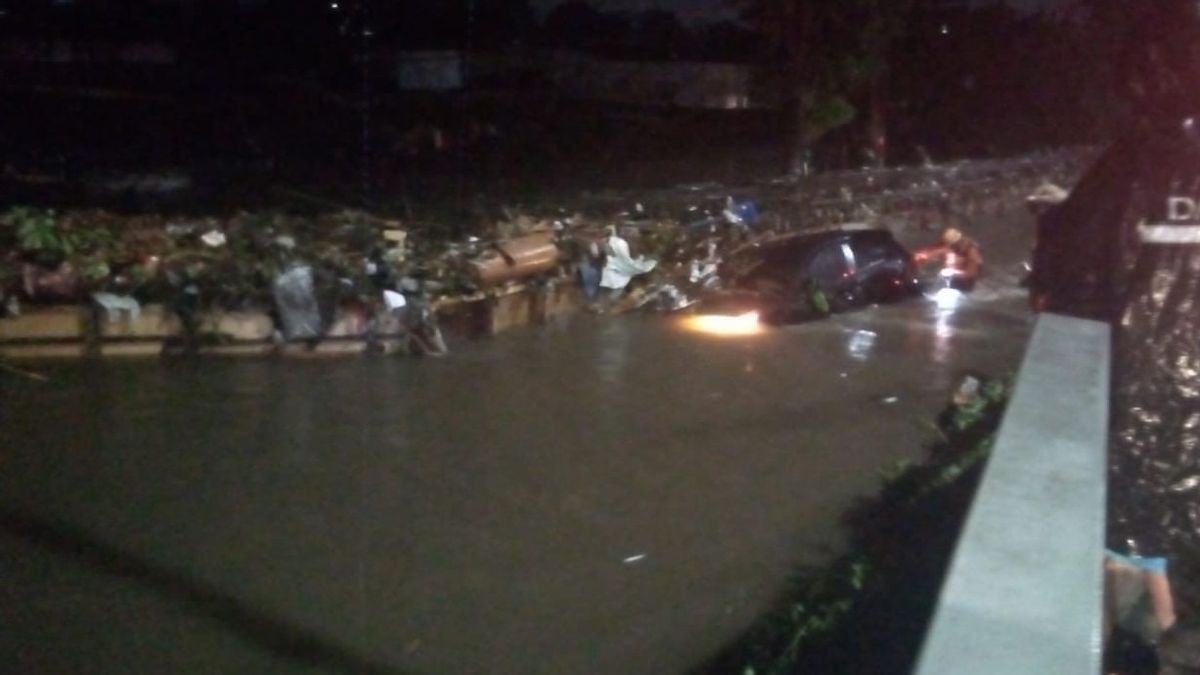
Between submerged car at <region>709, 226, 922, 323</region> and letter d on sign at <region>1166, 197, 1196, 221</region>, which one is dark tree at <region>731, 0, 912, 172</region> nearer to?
submerged car at <region>709, 226, 922, 323</region>

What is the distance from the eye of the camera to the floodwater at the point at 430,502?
700 cm

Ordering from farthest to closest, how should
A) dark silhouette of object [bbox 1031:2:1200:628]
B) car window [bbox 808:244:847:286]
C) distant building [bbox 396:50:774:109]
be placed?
distant building [bbox 396:50:774:109], car window [bbox 808:244:847:286], dark silhouette of object [bbox 1031:2:1200:628]

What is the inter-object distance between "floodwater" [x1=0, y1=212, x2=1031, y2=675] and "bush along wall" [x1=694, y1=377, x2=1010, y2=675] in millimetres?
426

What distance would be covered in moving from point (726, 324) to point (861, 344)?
1.68m

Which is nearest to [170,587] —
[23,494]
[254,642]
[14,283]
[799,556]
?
[254,642]

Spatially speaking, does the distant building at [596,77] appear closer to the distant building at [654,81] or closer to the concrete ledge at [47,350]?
the distant building at [654,81]

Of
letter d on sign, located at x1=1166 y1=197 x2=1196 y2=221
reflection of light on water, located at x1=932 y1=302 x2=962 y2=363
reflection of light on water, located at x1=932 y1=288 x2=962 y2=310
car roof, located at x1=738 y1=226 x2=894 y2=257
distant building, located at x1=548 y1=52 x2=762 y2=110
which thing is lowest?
reflection of light on water, located at x1=932 y1=288 x2=962 y2=310

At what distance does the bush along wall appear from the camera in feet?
16.3

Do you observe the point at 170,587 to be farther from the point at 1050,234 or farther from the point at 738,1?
the point at 738,1

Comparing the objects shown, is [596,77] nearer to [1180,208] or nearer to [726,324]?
[726,324]

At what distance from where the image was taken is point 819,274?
18.9 metres

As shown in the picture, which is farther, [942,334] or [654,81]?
[654,81]

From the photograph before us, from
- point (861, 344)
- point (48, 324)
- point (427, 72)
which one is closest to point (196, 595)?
point (48, 324)

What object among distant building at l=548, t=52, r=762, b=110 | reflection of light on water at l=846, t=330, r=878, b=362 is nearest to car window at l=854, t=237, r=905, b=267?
reflection of light on water at l=846, t=330, r=878, b=362
